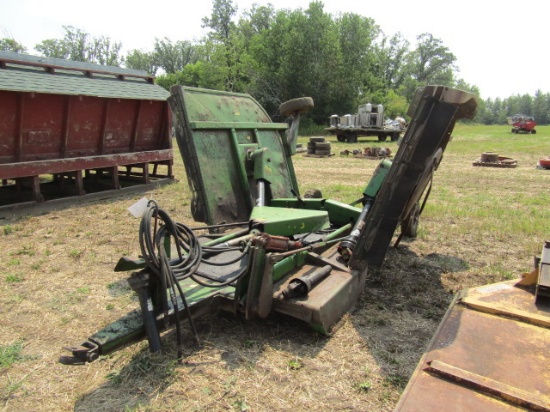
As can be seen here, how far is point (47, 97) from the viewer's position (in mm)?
7586

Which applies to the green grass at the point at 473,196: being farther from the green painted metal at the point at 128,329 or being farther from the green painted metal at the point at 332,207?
the green painted metal at the point at 128,329

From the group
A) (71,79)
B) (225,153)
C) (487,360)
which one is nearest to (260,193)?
(225,153)

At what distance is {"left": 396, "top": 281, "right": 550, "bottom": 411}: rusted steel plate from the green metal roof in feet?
24.3

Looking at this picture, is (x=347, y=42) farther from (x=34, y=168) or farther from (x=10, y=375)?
(x=10, y=375)

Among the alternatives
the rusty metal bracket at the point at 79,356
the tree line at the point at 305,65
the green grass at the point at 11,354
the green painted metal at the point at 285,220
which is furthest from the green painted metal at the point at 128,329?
the tree line at the point at 305,65

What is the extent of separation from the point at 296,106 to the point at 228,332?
319cm

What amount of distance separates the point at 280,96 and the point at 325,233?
3041 cm

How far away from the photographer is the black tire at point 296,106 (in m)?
5.31

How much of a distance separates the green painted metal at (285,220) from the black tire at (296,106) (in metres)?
1.99

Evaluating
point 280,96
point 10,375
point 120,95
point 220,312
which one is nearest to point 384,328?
point 220,312

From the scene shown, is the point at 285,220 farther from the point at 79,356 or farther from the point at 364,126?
the point at 364,126

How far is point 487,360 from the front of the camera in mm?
1878

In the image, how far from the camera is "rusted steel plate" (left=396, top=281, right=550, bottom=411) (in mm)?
1635

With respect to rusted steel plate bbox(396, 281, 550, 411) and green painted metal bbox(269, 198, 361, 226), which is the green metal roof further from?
rusted steel plate bbox(396, 281, 550, 411)
